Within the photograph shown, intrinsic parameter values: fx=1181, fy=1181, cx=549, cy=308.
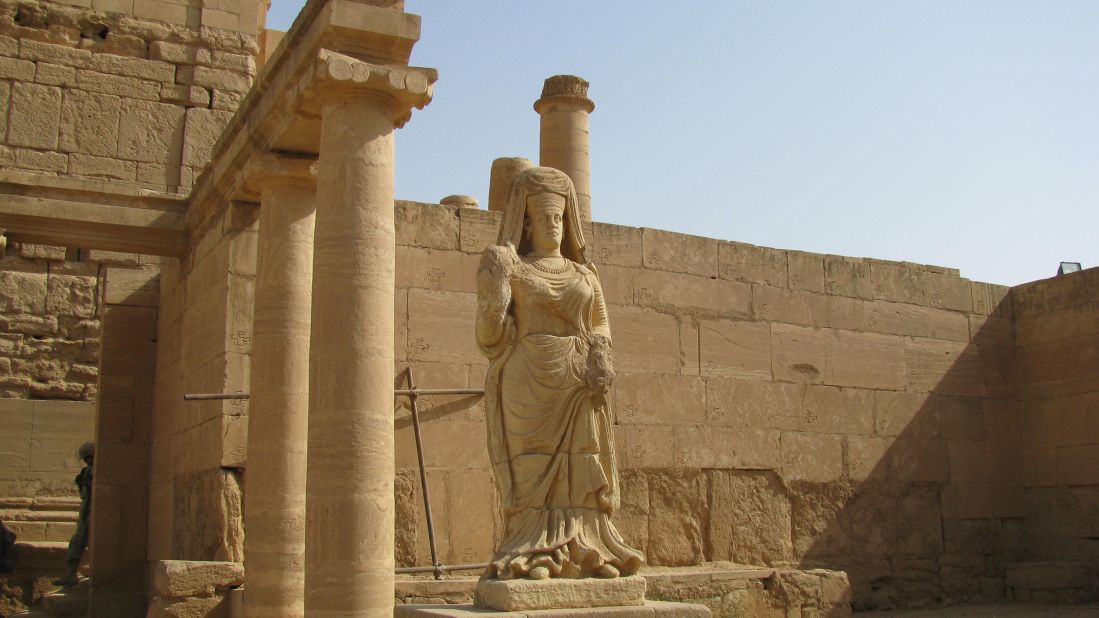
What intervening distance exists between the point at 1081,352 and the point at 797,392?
3.63 meters

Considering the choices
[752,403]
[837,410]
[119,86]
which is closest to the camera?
[752,403]

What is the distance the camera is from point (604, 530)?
23.5 feet

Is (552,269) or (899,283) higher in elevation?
(899,283)

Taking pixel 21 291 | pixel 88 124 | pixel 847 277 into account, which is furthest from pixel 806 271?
pixel 21 291

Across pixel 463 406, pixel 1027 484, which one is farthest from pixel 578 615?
pixel 1027 484

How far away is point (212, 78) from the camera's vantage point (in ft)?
47.5

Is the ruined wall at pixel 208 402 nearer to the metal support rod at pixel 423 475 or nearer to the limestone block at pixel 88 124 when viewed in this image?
the metal support rod at pixel 423 475

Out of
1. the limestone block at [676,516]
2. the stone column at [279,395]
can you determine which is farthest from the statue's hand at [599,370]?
the limestone block at [676,516]

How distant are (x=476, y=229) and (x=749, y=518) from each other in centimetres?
416

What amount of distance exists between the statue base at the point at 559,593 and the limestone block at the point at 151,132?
9.04 m

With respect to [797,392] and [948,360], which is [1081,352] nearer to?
[948,360]

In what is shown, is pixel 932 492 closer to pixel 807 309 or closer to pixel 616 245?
pixel 807 309

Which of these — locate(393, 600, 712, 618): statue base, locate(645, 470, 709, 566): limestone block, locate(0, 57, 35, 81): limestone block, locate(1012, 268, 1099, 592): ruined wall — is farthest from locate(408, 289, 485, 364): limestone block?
locate(1012, 268, 1099, 592): ruined wall

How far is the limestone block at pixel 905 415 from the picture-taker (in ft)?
43.7
